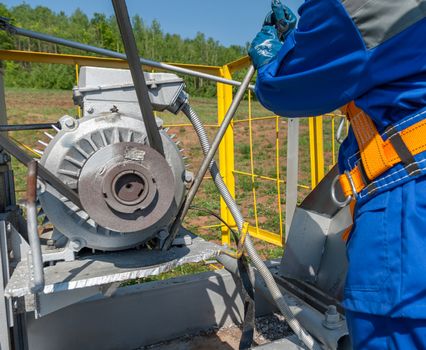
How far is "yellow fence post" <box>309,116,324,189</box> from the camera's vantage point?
2.99 m

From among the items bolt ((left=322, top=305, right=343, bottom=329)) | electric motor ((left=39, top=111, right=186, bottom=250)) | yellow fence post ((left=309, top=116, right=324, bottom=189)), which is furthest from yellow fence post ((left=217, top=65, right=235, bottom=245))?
electric motor ((left=39, top=111, right=186, bottom=250))

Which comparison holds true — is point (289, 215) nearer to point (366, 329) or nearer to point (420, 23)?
point (366, 329)

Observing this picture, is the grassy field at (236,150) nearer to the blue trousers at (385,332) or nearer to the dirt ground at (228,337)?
the dirt ground at (228,337)

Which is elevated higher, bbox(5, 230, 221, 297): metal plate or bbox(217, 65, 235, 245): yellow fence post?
bbox(217, 65, 235, 245): yellow fence post

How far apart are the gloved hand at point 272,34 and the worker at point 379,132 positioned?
0.28 m

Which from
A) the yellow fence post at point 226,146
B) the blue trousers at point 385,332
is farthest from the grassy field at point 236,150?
the blue trousers at point 385,332

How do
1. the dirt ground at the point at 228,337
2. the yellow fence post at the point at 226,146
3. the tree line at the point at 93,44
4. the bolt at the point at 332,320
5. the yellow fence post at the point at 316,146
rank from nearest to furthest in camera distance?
the bolt at the point at 332,320, the dirt ground at the point at 228,337, the yellow fence post at the point at 316,146, the yellow fence post at the point at 226,146, the tree line at the point at 93,44

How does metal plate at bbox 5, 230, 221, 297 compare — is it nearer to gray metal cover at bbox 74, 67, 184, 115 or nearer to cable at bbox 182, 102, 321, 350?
cable at bbox 182, 102, 321, 350

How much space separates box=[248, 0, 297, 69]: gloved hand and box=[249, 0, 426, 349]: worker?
279 millimetres

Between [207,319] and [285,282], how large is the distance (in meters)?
0.77

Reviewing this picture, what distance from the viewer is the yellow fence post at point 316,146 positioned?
2992 millimetres

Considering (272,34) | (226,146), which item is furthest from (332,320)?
(226,146)

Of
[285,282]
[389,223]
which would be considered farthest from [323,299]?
[389,223]

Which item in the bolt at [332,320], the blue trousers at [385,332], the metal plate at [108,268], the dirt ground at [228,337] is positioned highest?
the metal plate at [108,268]
